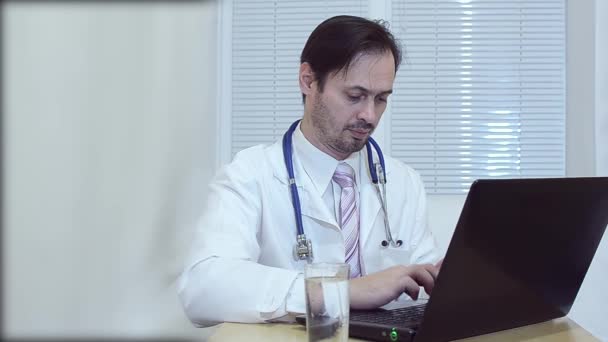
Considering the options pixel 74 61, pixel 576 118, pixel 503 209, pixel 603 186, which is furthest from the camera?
pixel 576 118

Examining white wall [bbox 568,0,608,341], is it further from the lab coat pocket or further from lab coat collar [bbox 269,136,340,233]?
lab coat collar [bbox 269,136,340,233]

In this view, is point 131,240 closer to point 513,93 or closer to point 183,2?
point 183,2

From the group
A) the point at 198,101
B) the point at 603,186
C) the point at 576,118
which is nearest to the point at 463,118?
the point at 576,118

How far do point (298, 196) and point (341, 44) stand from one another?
1.38 ft

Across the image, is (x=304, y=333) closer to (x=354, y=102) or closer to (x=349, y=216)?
(x=349, y=216)

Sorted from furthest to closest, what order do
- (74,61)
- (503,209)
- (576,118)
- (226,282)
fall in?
(576,118)
(226,282)
(503,209)
(74,61)

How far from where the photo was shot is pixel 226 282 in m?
1.22

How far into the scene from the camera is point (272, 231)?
1638 mm

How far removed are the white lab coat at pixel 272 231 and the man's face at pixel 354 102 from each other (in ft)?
0.39

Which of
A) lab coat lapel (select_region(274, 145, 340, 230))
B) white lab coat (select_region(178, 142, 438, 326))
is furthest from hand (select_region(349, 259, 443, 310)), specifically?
lab coat lapel (select_region(274, 145, 340, 230))

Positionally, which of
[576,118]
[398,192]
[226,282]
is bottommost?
[226,282]

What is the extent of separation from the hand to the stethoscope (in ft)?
1.22

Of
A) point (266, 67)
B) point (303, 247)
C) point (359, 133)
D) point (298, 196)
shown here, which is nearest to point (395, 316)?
point (303, 247)

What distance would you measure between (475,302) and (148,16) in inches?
34.9
